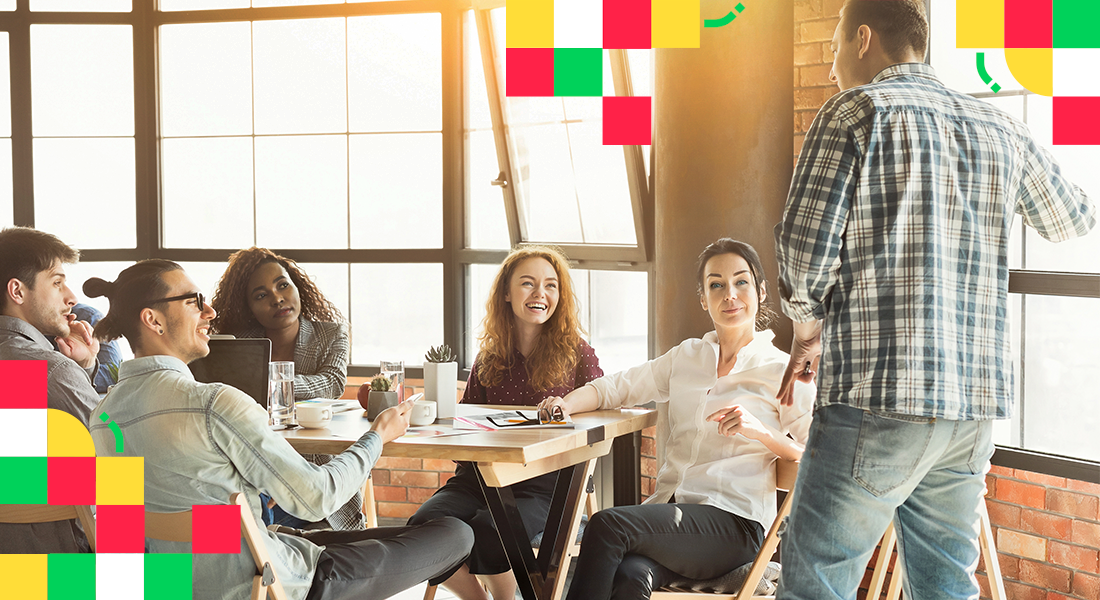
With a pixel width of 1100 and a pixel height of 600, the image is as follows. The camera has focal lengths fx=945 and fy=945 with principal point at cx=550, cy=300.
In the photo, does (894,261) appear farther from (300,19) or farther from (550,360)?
(300,19)

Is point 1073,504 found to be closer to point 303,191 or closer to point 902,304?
point 902,304

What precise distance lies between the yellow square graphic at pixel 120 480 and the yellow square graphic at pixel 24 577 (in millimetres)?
400

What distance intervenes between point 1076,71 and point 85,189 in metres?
4.77

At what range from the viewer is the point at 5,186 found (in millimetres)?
5160

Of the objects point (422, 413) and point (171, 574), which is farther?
point (422, 413)

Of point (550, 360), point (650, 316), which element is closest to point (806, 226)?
point (550, 360)

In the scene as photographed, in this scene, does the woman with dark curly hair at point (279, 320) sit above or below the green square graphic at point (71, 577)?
above

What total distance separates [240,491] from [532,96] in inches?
115

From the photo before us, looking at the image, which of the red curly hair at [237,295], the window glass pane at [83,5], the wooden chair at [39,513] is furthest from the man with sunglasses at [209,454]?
the window glass pane at [83,5]

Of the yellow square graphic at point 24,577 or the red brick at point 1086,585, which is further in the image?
the red brick at point 1086,585

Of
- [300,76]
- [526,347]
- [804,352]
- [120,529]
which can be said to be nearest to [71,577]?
[120,529]

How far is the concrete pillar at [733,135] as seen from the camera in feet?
10.9

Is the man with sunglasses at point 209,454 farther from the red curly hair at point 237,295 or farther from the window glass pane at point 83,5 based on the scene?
the window glass pane at point 83,5

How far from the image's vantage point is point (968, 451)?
6.07 ft
